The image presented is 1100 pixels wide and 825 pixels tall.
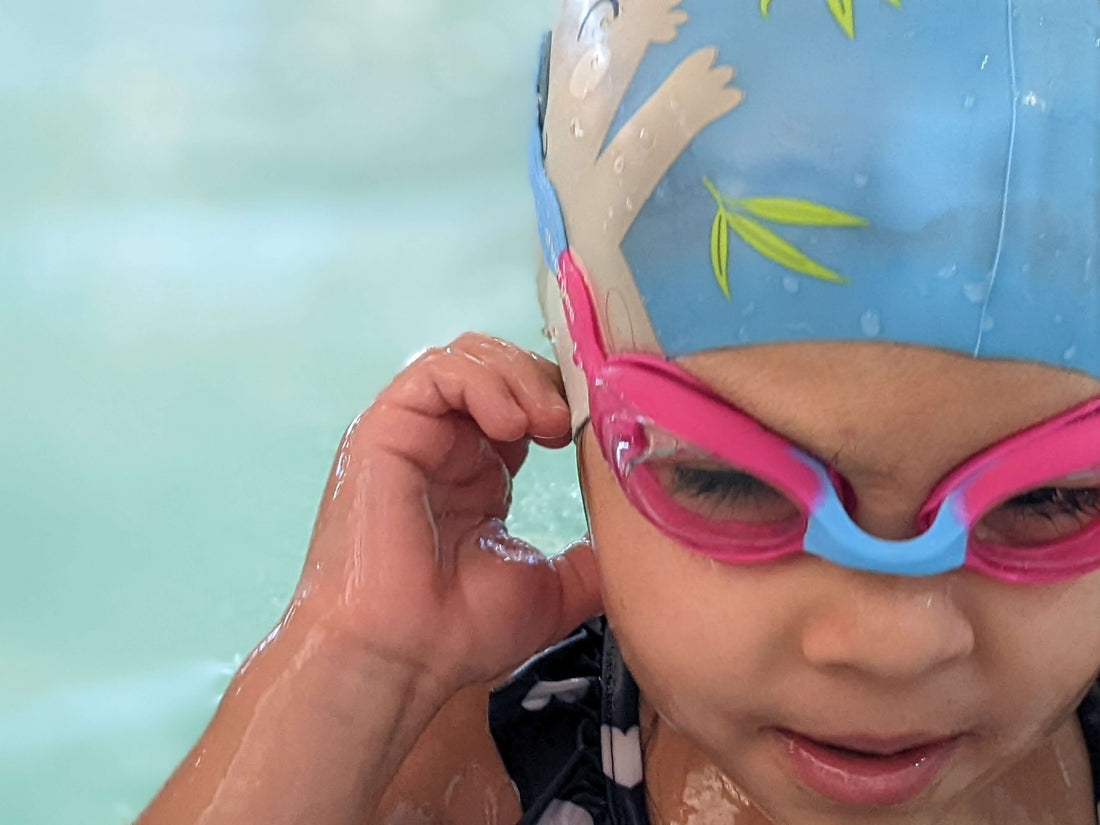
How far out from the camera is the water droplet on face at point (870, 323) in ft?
2.58

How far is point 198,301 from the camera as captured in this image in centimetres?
277

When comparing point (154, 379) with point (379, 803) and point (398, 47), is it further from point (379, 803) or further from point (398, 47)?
point (379, 803)

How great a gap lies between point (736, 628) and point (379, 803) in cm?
50

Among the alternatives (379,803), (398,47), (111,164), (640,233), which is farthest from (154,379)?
(640,233)

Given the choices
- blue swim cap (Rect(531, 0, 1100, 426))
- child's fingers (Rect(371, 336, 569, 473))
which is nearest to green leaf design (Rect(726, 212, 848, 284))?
blue swim cap (Rect(531, 0, 1100, 426))

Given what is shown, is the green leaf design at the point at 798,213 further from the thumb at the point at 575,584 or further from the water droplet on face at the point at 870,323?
the thumb at the point at 575,584

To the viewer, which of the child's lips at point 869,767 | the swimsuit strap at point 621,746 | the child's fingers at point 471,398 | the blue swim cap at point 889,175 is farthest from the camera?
the swimsuit strap at point 621,746

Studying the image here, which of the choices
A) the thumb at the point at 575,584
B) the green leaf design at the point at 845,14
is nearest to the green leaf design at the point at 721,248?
the green leaf design at the point at 845,14

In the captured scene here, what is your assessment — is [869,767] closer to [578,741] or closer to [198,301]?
[578,741]

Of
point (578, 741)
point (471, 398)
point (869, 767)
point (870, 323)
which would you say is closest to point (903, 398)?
point (870, 323)

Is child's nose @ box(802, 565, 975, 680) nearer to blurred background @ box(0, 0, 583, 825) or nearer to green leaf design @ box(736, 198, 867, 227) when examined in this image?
green leaf design @ box(736, 198, 867, 227)

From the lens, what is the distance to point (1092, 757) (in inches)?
49.1

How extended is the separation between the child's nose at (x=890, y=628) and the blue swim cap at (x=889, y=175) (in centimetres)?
17

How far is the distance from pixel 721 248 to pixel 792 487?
0.16 meters
